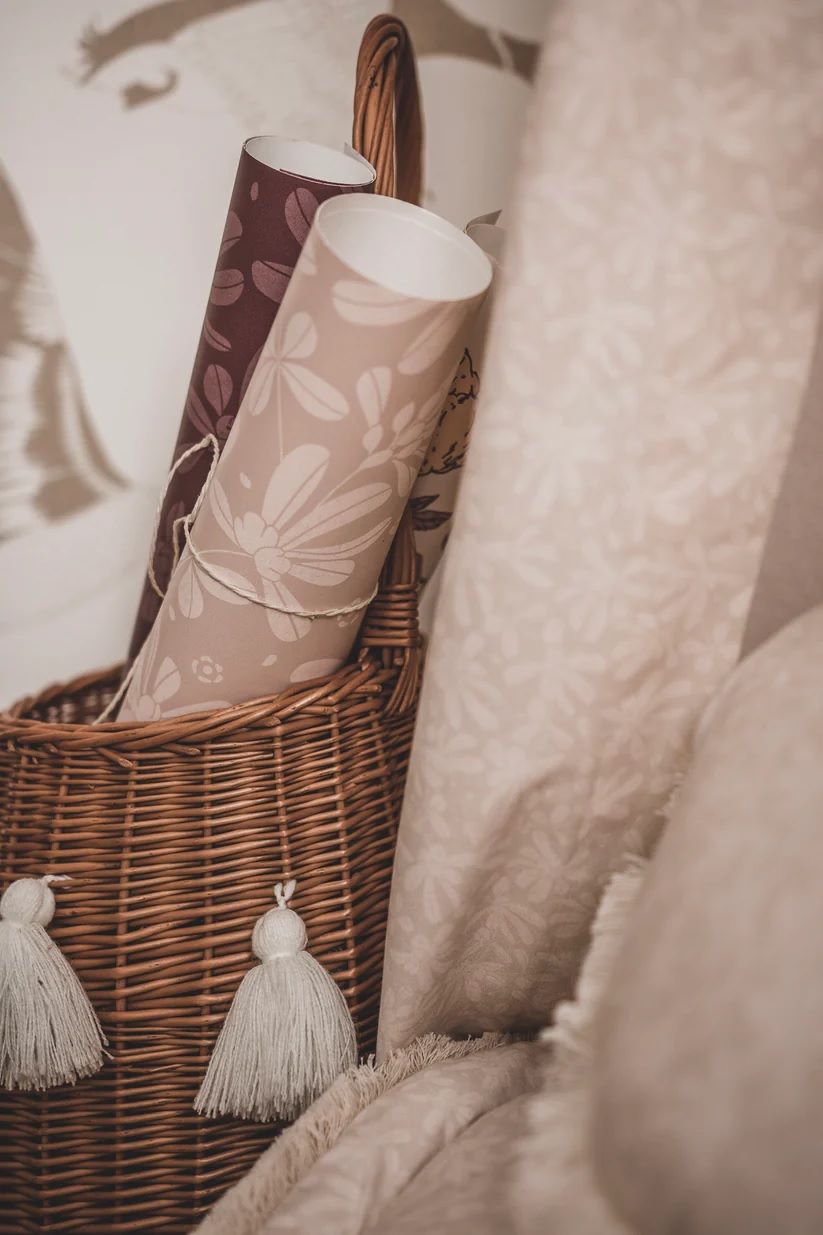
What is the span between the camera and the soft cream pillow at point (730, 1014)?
216 millimetres

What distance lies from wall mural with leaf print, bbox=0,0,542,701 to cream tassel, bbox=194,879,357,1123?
22.1 inches

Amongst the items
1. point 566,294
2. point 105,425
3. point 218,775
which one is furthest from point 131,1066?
point 105,425

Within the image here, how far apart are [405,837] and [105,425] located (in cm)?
63

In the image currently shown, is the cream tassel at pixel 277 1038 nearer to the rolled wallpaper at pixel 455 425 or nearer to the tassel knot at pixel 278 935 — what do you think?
the tassel knot at pixel 278 935

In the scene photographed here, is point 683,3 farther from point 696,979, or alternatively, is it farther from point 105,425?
point 105,425

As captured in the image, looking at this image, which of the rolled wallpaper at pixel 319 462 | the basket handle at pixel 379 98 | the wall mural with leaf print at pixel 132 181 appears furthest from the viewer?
the wall mural with leaf print at pixel 132 181

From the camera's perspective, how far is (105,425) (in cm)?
87

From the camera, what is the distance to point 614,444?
1.19 ft

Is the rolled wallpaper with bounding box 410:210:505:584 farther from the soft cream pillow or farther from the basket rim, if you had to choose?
the soft cream pillow

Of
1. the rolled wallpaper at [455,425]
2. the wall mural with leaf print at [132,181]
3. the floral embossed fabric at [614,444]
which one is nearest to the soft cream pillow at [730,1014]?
→ the floral embossed fabric at [614,444]

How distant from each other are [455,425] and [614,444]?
0.26 m

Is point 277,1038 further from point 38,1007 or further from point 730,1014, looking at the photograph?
point 730,1014

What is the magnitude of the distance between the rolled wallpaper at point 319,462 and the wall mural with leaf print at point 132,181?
361 millimetres

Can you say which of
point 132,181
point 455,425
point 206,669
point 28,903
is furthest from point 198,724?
point 132,181
